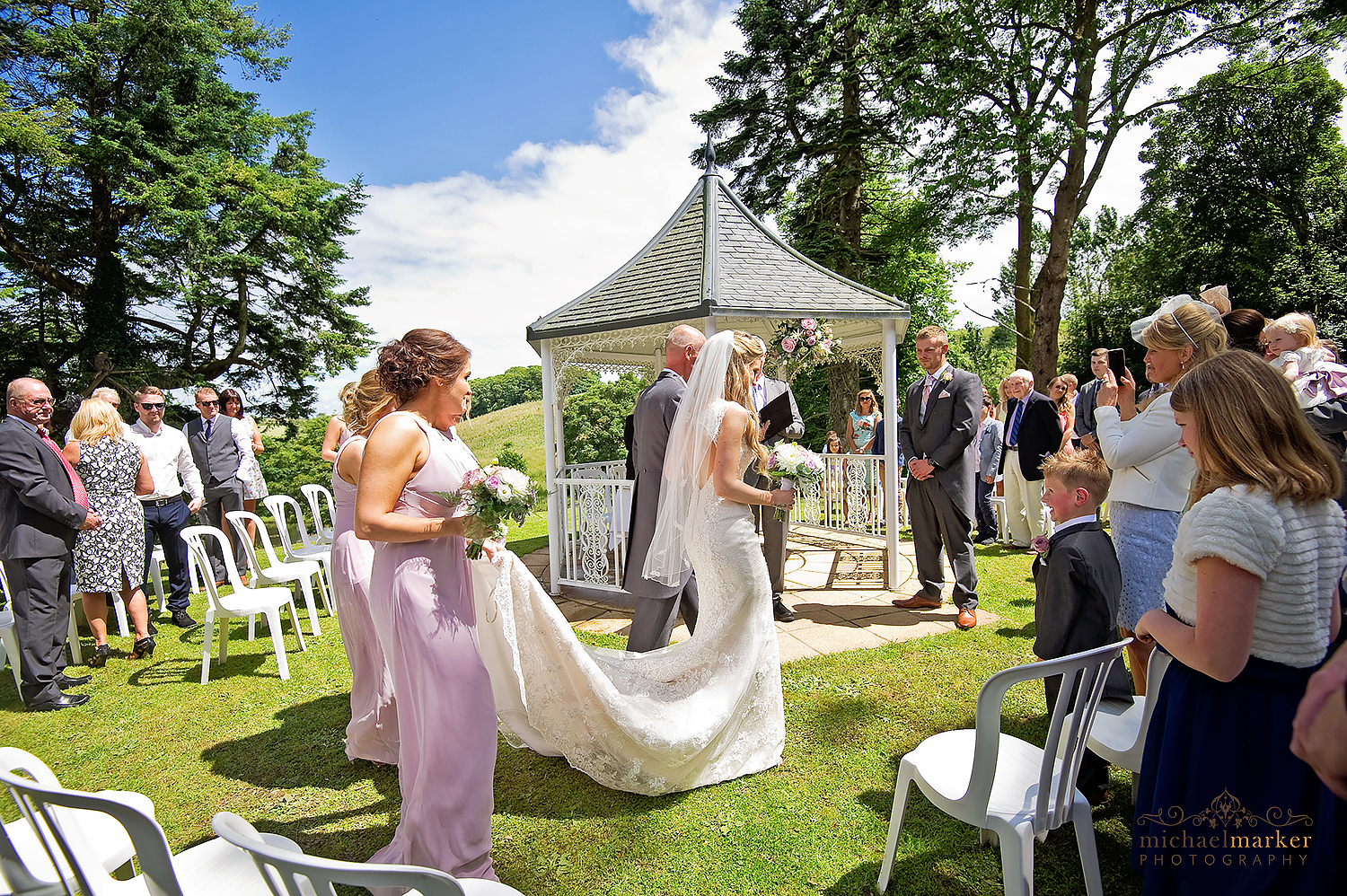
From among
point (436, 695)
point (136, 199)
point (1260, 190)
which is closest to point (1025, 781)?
point (436, 695)

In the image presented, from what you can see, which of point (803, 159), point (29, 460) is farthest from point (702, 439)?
point (803, 159)

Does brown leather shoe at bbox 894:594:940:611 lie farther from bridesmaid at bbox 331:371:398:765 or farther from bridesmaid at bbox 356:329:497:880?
bridesmaid at bbox 356:329:497:880

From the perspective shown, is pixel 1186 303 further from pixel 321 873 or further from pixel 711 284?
pixel 711 284

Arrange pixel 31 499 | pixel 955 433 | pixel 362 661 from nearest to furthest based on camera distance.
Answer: pixel 362 661, pixel 31 499, pixel 955 433

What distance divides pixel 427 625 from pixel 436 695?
11.1 inches

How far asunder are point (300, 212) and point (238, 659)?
21044mm

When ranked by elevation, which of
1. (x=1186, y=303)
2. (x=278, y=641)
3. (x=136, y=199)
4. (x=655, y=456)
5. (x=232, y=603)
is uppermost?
(x=136, y=199)

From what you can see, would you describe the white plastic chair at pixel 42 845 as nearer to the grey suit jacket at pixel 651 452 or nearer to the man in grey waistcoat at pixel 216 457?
the grey suit jacket at pixel 651 452

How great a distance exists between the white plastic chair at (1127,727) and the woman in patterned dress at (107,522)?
723 cm

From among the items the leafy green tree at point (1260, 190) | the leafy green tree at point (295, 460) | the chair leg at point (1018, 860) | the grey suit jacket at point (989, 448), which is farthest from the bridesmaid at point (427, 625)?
the leafy green tree at point (1260, 190)

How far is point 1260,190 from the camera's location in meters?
22.3

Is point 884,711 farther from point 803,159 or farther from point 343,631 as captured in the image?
point 803,159

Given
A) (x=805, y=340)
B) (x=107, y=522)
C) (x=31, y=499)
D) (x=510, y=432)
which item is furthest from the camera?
(x=510, y=432)

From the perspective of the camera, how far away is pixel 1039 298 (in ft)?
54.1
